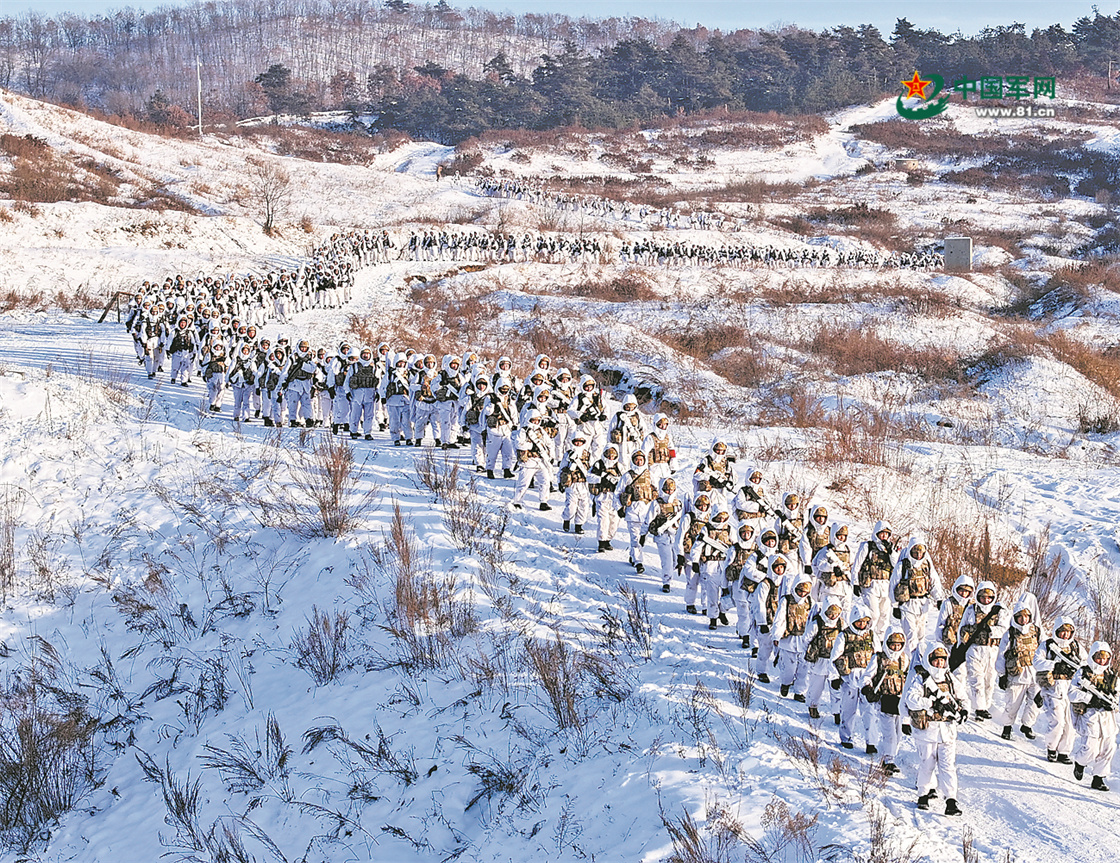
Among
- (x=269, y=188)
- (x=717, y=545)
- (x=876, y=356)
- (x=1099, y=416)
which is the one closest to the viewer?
(x=717, y=545)

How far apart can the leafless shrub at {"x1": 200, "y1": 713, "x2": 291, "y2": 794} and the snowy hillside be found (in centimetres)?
4

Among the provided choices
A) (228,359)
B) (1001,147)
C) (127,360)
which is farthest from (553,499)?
(1001,147)

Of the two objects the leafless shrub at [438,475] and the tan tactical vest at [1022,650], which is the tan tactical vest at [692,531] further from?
the leafless shrub at [438,475]

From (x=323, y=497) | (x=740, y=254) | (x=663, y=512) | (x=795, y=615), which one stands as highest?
(x=740, y=254)

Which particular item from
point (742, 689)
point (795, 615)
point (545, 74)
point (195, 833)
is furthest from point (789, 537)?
point (545, 74)

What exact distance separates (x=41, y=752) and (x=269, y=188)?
45.7 m

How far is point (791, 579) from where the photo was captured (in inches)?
347

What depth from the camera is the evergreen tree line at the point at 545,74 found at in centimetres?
9731

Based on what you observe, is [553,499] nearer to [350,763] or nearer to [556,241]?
[350,763]

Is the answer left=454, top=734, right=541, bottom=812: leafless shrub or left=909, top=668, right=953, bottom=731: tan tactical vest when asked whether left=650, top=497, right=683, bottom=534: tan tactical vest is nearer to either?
left=454, top=734, right=541, bottom=812: leafless shrub

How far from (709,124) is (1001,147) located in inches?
1156

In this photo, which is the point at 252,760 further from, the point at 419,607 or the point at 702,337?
the point at 702,337

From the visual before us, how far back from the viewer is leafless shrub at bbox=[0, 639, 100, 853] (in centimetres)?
805

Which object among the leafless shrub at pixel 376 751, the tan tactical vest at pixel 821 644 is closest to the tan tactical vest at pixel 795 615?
the tan tactical vest at pixel 821 644
